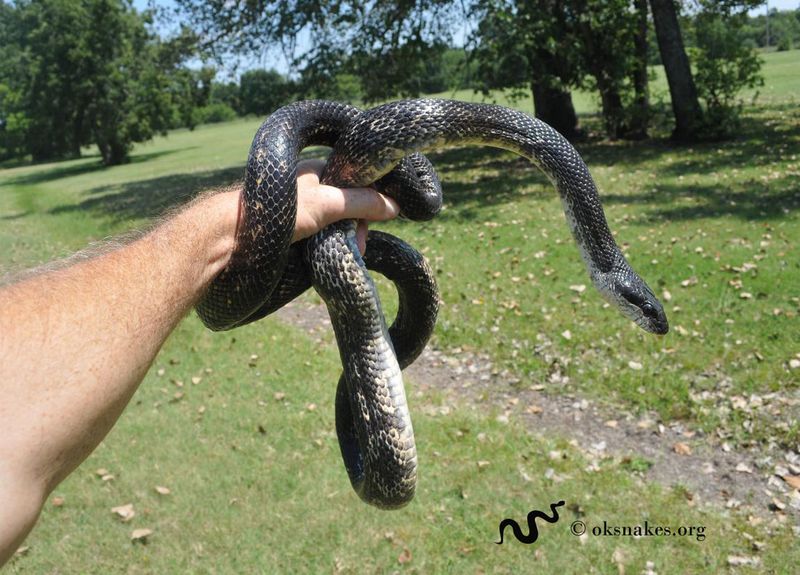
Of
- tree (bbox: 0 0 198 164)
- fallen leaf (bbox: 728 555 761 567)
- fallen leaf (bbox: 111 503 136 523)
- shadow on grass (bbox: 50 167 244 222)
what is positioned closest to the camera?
fallen leaf (bbox: 728 555 761 567)

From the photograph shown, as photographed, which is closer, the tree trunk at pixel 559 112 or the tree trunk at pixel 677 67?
the tree trunk at pixel 677 67

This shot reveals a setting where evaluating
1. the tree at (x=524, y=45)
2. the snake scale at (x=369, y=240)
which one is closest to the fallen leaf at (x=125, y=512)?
the snake scale at (x=369, y=240)

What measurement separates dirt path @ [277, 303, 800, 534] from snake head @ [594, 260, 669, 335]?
8.38 ft

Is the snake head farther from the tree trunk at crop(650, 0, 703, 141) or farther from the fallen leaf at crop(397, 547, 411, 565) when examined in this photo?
the tree trunk at crop(650, 0, 703, 141)

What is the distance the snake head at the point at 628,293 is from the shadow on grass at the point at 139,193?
647 inches

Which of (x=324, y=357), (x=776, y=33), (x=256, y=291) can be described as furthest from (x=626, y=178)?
(x=776, y=33)

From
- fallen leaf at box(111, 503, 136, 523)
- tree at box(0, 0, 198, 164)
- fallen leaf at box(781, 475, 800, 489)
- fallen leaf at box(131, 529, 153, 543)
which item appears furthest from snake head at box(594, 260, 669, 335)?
tree at box(0, 0, 198, 164)

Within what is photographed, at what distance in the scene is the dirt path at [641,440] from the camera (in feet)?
15.9

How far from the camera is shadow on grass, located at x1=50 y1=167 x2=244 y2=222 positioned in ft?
66.6

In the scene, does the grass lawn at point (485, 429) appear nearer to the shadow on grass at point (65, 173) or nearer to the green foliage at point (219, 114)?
the shadow on grass at point (65, 173)

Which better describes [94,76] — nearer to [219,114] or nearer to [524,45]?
[524,45]

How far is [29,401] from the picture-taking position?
1443 millimetres

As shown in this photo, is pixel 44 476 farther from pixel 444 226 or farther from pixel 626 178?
pixel 626 178

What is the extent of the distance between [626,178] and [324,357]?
991 centimetres
